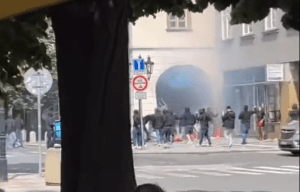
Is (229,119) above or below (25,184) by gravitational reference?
above

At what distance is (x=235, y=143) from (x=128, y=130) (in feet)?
4.24

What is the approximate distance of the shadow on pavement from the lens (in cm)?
1496

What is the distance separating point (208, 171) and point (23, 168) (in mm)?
7394

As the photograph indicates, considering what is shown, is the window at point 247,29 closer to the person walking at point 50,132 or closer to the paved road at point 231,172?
the paved road at point 231,172

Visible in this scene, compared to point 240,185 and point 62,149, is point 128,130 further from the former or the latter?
point 240,185

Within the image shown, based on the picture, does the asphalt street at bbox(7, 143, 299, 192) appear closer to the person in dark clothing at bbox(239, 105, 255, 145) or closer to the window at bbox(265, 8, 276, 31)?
the person in dark clothing at bbox(239, 105, 255, 145)

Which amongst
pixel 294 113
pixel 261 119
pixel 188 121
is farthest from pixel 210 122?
pixel 294 113

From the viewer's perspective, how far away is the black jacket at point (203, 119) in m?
5.97

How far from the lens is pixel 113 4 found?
23.1ft

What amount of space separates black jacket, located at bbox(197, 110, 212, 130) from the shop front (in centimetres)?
23

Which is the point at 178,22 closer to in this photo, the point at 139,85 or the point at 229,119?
the point at 229,119

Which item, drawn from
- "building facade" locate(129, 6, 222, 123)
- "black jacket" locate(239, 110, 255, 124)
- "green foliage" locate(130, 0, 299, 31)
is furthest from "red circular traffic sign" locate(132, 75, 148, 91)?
"black jacket" locate(239, 110, 255, 124)

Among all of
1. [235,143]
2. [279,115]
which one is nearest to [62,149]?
[235,143]

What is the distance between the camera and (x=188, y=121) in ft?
22.0
